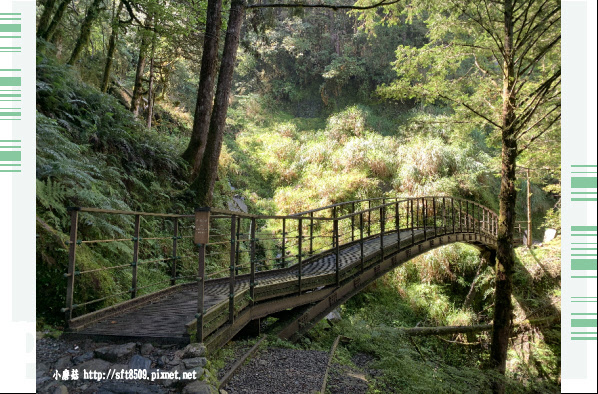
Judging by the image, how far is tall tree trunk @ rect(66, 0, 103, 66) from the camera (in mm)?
8406

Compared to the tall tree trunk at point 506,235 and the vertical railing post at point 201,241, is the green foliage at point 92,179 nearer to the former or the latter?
the vertical railing post at point 201,241

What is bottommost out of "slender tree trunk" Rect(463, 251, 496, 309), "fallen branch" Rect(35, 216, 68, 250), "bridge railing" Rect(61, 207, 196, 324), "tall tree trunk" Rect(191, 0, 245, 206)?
"slender tree trunk" Rect(463, 251, 496, 309)

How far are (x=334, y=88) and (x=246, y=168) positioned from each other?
9.67 m

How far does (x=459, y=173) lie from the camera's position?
14711mm

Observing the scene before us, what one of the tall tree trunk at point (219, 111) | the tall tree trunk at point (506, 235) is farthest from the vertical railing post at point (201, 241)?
the tall tree trunk at point (506, 235)

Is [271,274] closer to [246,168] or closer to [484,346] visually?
[484,346]

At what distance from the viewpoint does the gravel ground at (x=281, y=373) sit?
3.33m

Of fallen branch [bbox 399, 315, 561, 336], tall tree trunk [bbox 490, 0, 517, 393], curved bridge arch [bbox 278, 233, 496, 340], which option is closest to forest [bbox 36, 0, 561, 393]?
tall tree trunk [bbox 490, 0, 517, 393]

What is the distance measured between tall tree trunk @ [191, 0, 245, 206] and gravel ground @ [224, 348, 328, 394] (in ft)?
15.1

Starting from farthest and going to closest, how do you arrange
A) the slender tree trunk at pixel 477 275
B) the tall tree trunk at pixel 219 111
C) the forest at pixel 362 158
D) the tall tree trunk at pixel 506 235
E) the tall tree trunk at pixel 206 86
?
the slender tree trunk at pixel 477 275 < the tall tree trunk at pixel 206 86 < the tall tree trunk at pixel 219 111 < the tall tree trunk at pixel 506 235 < the forest at pixel 362 158

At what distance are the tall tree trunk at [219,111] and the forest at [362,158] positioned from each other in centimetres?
3

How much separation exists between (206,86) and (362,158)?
918 cm

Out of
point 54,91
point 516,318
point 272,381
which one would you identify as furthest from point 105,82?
point 516,318

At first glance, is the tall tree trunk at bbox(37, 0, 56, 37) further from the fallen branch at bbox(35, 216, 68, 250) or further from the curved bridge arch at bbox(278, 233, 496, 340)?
the curved bridge arch at bbox(278, 233, 496, 340)
